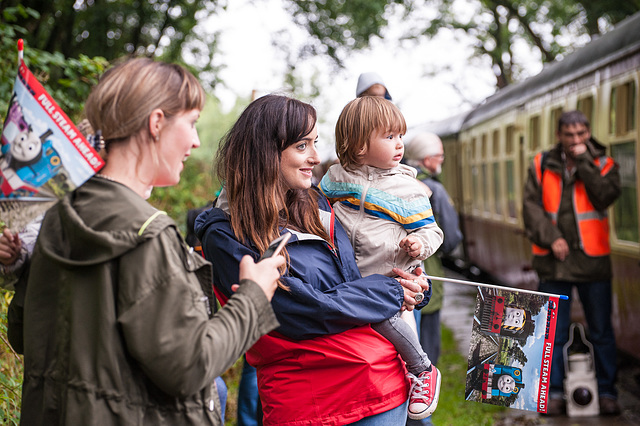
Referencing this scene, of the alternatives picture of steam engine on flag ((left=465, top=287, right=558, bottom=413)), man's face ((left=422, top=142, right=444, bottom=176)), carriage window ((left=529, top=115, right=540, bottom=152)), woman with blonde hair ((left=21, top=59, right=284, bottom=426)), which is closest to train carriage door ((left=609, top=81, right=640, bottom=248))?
man's face ((left=422, top=142, right=444, bottom=176))

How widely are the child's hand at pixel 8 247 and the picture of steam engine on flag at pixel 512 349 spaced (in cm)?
164

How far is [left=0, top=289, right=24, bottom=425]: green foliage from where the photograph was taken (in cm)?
330

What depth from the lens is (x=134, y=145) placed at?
190 centimetres

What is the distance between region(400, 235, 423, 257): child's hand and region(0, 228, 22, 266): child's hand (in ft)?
4.73

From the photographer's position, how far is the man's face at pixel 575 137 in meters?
5.82

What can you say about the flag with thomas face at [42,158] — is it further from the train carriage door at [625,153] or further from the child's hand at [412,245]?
the train carriage door at [625,153]

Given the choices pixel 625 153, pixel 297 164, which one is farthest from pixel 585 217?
pixel 297 164

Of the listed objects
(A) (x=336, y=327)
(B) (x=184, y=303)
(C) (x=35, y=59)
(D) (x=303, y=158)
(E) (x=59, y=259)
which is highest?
(C) (x=35, y=59)

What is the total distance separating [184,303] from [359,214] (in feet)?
4.45

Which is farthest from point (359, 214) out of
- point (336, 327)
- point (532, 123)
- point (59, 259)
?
point (532, 123)

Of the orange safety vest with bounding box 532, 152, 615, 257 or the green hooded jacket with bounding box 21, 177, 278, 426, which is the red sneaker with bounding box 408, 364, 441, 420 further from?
the orange safety vest with bounding box 532, 152, 615, 257

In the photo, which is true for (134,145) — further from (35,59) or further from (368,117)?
(35,59)

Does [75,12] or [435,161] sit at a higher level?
[75,12]

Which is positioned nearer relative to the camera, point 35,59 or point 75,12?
point 35,59
